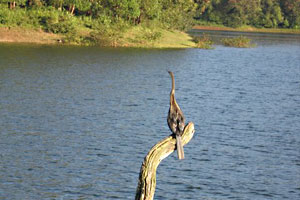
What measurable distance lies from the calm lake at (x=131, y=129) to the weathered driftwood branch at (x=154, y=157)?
8.82m

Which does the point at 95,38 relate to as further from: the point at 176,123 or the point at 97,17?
the point at 176,123

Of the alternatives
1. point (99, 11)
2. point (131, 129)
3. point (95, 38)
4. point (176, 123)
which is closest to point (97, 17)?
point (99, 11)

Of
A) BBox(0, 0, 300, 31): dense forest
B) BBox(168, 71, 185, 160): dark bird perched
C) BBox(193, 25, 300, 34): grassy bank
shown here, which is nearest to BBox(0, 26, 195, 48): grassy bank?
BBox(0, 0, 300, 31): dense forest

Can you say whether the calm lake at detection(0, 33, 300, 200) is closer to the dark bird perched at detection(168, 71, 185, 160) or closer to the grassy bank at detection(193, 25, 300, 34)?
the dark bird perched at detection(168, 71, 185, 160)

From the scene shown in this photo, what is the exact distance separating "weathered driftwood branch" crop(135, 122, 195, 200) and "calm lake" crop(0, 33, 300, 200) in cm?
882

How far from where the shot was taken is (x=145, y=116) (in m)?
35.8

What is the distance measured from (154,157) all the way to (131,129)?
64.6 feet

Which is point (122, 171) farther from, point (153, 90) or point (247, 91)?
point (247, 91)

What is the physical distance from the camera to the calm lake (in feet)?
74.9

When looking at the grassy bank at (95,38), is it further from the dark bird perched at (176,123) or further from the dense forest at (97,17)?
the dark bird perched at (176,123)

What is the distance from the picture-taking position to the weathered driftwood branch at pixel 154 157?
12.2 metres

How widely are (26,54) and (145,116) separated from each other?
96.5ft

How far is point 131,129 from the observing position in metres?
31.9

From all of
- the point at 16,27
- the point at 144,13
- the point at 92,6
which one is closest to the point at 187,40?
the point at 144,13
